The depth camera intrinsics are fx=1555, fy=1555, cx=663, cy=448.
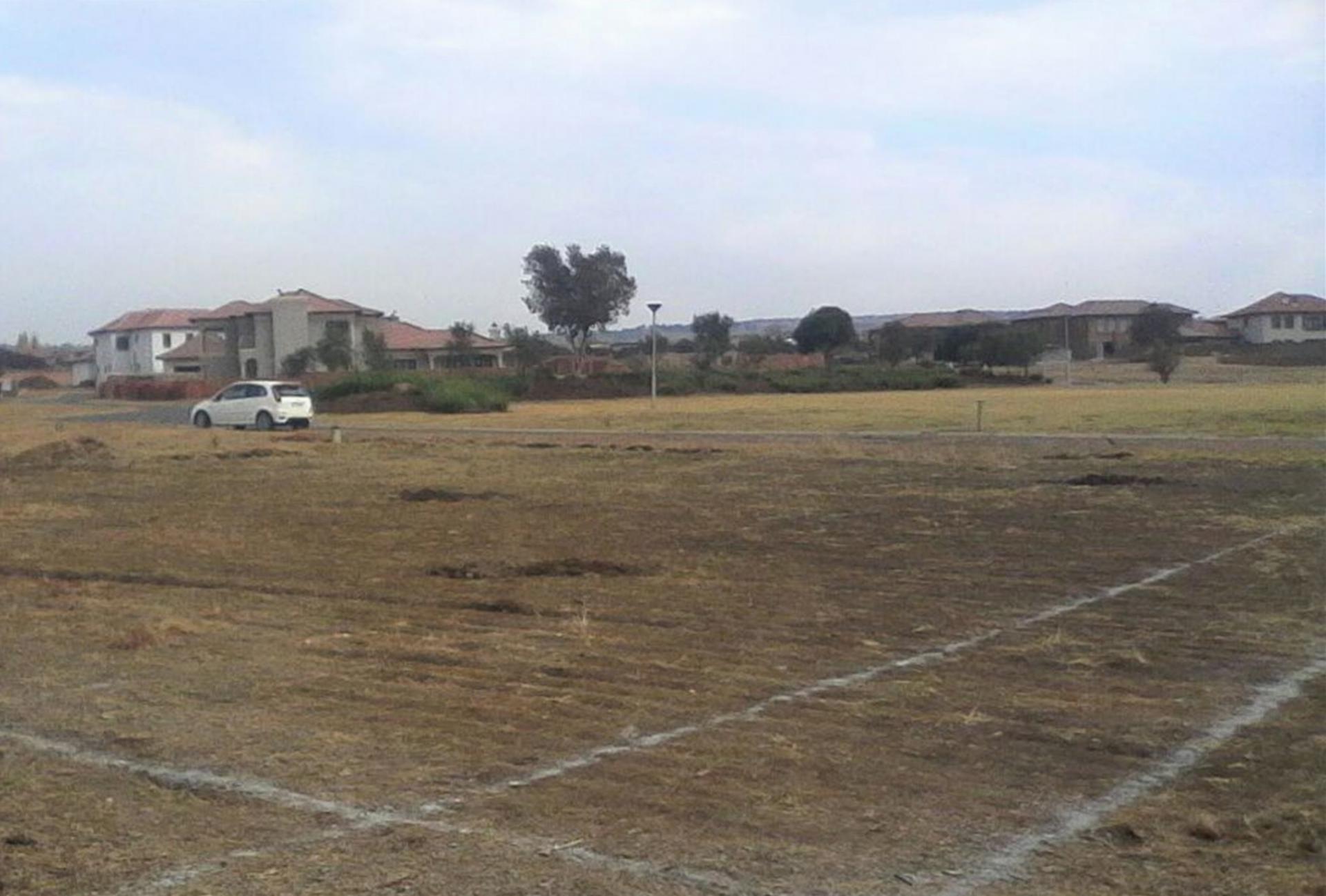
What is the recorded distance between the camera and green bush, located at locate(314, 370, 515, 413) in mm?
64688

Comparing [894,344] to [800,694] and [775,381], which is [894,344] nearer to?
[775,381]

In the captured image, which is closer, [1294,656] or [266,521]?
[1294,656]

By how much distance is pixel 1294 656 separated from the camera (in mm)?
10508

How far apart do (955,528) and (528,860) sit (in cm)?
1314

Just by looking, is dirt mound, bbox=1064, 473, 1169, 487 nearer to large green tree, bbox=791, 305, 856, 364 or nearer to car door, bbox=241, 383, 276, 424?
car door, bbox=241, 383, 276, 424

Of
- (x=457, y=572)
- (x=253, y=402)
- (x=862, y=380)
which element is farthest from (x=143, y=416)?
(x=457, y=572)

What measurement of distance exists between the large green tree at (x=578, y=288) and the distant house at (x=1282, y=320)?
5467 cm

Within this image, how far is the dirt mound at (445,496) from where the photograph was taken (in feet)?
77.0

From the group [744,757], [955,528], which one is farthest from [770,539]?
[744,757]

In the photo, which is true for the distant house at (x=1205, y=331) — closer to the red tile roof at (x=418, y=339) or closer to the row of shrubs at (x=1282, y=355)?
the row of shrubs at (x=1282, y=355)

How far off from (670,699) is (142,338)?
12302 centimetres

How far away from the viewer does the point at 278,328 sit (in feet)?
318

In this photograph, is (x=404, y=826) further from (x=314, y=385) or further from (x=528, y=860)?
(x=314, y=385)

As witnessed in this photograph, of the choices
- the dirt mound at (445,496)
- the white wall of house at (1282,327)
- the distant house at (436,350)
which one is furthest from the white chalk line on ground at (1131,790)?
the white wall of house at (1282,327)
